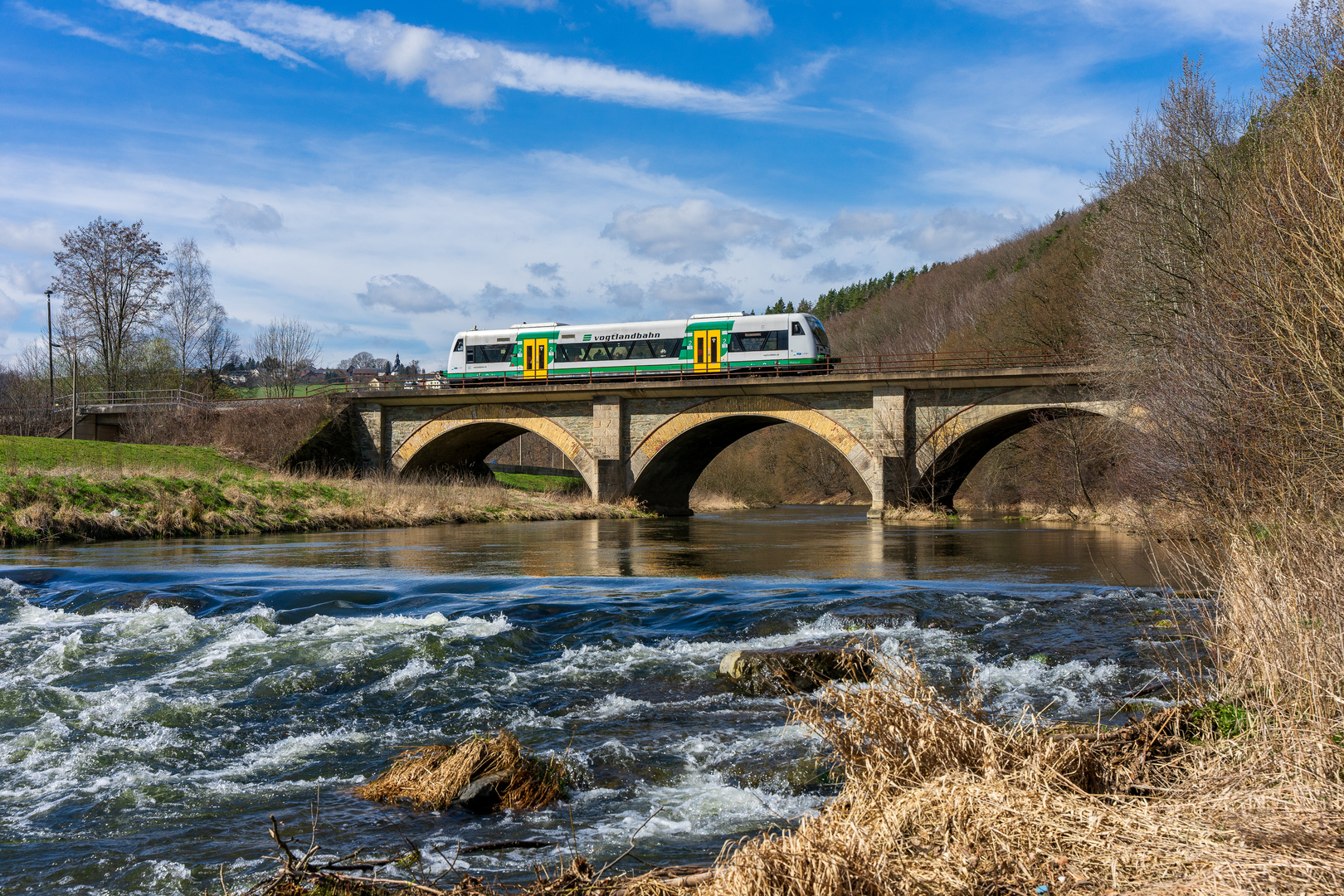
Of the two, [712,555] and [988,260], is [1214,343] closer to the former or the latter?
[712,555]

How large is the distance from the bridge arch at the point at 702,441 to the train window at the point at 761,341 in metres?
2.09

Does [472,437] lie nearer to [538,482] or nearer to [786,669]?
[538,482]

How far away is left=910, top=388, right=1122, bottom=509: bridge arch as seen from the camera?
31.0 metres

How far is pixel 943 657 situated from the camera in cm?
909

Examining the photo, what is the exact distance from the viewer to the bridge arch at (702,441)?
34469 millimetres

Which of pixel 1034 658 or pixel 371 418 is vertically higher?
pixel 371 418

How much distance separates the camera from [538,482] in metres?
54.4

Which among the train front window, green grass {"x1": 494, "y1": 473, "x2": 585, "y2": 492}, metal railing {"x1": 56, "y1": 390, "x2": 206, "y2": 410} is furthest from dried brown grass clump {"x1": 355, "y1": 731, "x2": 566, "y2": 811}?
green grass {"x1": 494, "y1": 473, "x2": 585, "y2": 492}

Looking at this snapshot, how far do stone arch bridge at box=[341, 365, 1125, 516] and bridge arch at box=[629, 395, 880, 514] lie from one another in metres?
0.05

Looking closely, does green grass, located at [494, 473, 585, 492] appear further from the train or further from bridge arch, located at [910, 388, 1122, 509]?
bridge arch, located at [910, 388, 1122, 509]

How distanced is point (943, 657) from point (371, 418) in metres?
38.1

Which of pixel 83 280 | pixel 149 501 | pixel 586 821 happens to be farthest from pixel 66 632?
pixel 83 280

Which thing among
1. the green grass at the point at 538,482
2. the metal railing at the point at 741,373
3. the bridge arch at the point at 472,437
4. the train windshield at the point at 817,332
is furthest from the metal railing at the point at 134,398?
the train windshield at the point at 817,332

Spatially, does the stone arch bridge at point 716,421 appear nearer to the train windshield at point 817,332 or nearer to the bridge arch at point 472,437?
the bridge arch at point 472,437
